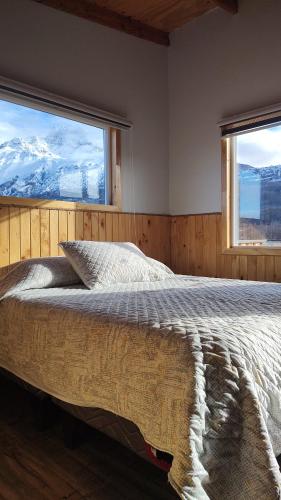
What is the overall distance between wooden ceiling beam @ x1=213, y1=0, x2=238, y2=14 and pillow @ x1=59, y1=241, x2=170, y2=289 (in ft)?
6.14

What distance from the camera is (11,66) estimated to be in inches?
94.4

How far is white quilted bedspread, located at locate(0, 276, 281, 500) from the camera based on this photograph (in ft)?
2.53

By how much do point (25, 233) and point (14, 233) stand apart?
8cm

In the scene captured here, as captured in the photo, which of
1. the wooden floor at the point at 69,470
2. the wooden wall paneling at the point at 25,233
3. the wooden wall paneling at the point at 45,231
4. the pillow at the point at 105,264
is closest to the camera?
the wooden floor at the point at 69,470

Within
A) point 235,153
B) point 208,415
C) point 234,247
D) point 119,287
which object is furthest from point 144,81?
point 208,415

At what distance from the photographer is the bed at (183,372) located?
77cm

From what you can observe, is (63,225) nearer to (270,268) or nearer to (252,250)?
(252,250)

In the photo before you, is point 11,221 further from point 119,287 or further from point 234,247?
point 234,247

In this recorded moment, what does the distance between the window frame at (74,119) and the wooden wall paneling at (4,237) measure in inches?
2.9

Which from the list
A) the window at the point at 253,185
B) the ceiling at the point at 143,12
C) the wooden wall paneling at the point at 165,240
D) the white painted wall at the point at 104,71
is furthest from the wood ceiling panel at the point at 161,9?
the wooden wall paneling at the point at 165,240

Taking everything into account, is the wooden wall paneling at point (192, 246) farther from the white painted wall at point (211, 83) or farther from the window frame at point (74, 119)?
the window frame at point (74, 119)

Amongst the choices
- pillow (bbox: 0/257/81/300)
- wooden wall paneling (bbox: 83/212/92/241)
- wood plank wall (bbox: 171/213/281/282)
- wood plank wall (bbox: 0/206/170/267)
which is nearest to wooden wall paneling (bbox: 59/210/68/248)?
wood plank wall (bbox: 0/206/170/267)

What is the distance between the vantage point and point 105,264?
6.80ft

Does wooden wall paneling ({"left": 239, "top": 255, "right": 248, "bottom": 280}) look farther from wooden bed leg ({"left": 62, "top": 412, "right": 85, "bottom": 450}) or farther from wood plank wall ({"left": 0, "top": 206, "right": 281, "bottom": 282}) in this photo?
wooden bed leg ({"left": 62, "top": 412, "right": 85, "bottom": 450})
